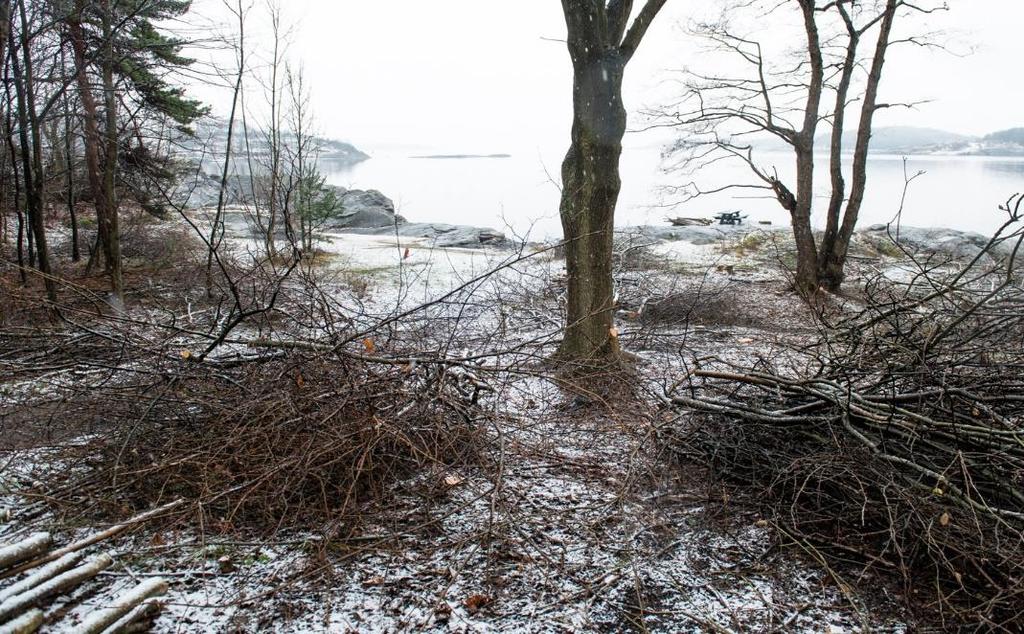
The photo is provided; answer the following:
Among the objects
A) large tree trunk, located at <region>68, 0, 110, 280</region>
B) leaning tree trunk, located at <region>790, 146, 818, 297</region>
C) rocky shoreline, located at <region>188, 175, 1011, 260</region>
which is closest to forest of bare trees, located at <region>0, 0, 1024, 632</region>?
large tree trunk, located at <region>68, 0, 110, 280</region>

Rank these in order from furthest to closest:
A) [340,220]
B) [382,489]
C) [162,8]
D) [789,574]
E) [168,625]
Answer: [340,220]
[162,8]
[382,489]
[789,574]
[168,625]

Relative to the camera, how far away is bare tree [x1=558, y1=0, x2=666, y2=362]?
5793 mm

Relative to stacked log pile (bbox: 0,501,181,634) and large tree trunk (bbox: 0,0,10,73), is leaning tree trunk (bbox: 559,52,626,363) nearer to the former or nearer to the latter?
stacked log pile (bbox: 0,501,181,634)

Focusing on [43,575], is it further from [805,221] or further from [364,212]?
[364,212]

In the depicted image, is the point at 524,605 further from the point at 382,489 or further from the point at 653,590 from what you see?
the point at 382,489

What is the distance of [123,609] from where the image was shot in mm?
2605

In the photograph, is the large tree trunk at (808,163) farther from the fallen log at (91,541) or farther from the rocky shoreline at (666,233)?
the fallen log at (91,541)

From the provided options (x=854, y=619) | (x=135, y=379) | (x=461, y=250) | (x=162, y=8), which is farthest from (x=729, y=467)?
(x=461, y=250)

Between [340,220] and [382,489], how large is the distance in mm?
21470

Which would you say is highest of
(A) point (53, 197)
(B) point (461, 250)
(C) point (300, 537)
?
(A) point (53, 197)

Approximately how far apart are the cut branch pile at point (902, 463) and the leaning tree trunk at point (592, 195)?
1.80 meters

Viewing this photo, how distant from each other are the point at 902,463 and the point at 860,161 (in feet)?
32.2

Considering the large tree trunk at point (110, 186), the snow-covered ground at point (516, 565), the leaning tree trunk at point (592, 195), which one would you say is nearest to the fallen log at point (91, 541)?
the snow-covered ground at point (516, 565)

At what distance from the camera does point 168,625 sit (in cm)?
268
